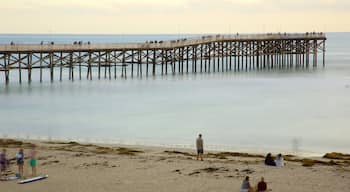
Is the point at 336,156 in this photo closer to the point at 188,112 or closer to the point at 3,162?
the point at 3,162

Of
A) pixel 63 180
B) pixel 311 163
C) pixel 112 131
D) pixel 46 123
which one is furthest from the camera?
pixel 46 123

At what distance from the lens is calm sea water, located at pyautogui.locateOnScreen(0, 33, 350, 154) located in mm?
27203

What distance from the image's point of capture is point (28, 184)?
1680cm

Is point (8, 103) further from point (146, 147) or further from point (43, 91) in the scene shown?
point (146, 147)

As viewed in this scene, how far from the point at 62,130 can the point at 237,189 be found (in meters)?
14.9

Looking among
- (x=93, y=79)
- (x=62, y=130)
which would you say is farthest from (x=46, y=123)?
(x=93, y=79)

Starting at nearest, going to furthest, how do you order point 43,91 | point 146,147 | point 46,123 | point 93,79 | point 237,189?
point 237,189, point 146,147, point 46,123, point 43,91, point 93,79

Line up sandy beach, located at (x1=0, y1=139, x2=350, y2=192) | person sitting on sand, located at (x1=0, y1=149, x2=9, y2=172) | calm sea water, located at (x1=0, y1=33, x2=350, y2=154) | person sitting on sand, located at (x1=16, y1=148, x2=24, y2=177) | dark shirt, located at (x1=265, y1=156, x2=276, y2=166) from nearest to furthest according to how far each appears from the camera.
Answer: sandy beach, located at (x1=0, y1=139, x2=350, y2=192), person sitting on sand, located at (x1=16, y1=148, x2=24, y2=177), person sitting on sand, located at (x1=0, y1=149, x2=9, y2=172), dark shirt, located at (x1=265, y1=156, x2=276, y2=166), calm sea water, located at (x1=0, y1=33, x2=350, y2=154)

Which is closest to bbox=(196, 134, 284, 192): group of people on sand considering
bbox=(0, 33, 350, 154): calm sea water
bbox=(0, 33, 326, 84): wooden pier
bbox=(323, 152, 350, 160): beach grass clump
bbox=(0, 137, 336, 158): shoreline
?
bbox=(323, 152, 350, 160): beach grass clump

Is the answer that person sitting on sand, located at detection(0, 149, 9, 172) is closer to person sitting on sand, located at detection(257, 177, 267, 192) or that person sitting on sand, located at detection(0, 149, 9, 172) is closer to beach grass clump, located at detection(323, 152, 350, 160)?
person sitting on sand, located at detection(257, 177, 267, 192)

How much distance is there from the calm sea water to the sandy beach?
3.84 m

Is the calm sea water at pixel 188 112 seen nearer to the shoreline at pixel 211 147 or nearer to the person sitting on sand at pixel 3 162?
the shoreline at pixel 211 147

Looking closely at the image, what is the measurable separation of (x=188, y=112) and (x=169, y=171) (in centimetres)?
1735

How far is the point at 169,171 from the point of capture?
18.5 metres
